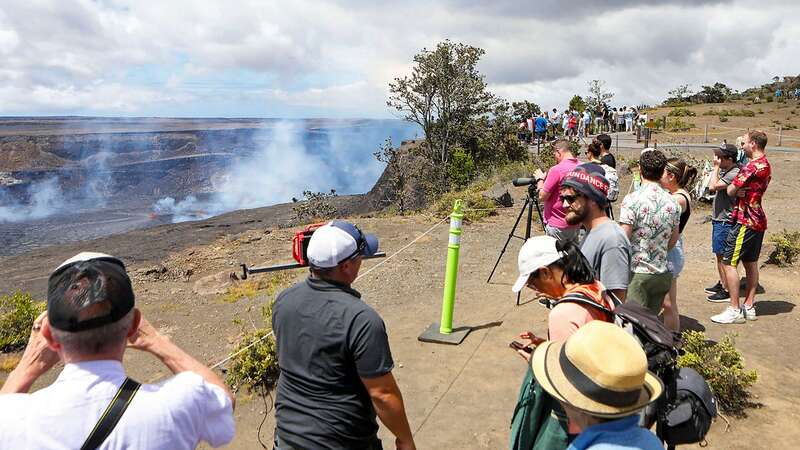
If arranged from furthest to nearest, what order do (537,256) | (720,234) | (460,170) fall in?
(460,170) → (720,234) → (537,256)

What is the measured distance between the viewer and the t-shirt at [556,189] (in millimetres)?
5039

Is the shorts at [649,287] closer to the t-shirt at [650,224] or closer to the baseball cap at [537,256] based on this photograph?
the t-shirt at [650,224]

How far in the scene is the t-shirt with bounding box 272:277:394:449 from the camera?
2195 mm

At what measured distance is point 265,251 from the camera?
11336 millimetres

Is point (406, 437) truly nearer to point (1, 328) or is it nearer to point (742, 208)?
point (742, 208)

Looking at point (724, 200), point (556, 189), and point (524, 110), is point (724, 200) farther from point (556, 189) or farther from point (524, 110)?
point (524, 110)

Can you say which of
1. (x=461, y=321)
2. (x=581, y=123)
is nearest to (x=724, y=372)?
(x=461, y=321)

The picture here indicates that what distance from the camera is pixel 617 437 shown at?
5.44 feet

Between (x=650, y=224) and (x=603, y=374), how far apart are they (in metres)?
2.46

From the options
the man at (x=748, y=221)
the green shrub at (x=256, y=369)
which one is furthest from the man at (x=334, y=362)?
the man at (x=748, y=221)

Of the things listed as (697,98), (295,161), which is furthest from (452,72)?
(295,161)

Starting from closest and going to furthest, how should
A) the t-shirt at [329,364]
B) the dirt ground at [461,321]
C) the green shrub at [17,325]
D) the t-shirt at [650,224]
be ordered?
the t-shirt at [329,364], the t-shirt at [650,224], the dirt ground at [461,321], the green shrub at [17,325]

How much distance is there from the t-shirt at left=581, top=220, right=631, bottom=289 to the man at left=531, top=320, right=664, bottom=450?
4.39 feet

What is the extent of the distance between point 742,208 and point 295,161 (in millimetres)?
62795
